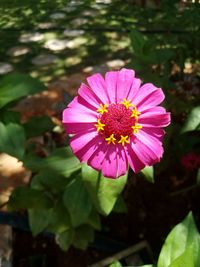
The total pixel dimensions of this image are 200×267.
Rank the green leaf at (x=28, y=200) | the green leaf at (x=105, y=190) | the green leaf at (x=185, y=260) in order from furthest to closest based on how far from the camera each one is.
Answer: the green leaf at (x=28, y=200) < the green leaf at (x=105, y=190) < the green leaf at (x=185, y=260)

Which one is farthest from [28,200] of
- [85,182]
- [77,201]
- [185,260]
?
[185,260]

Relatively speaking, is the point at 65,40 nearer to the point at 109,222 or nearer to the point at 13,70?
the point at 13,70

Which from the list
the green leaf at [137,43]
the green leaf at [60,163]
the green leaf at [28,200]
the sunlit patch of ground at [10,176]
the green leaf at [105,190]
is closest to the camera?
the green leaf at [105,190]

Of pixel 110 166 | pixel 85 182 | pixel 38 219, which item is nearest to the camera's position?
pixel 110 166

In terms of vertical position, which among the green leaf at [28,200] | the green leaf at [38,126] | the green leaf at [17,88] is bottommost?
the green leaf at [28,200]

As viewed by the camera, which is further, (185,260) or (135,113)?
(135,113)

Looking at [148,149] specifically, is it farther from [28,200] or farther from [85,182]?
[28,200]

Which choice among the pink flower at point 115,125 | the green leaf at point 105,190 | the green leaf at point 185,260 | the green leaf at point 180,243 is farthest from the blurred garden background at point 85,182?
the green leaf at point 185,260

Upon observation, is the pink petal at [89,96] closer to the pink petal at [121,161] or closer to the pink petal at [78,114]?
the pink petal at [78,114]
